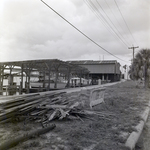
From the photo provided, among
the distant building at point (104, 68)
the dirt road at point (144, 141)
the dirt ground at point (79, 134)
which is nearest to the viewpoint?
the dirt ground at point (79, 134)

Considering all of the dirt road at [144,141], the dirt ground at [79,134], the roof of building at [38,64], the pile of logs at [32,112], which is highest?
the roof of building at [38,64]

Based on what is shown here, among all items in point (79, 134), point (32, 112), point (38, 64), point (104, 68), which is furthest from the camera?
point (104, 68)

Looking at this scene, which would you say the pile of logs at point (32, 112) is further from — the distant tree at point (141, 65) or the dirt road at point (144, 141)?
the distant tree at point (141, 65)

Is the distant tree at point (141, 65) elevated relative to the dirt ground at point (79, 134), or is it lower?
elevated

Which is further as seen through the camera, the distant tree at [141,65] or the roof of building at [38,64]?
the distant tree at [141,65]

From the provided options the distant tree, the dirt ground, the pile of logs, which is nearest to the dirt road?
the dirt ground

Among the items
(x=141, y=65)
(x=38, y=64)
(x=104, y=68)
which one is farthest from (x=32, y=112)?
(x=104, y=68)

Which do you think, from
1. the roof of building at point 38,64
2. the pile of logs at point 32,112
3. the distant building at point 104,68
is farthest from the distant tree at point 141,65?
the pile of logs at point 32,112

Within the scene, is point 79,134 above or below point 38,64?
below

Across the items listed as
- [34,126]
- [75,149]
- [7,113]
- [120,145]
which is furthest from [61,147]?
[7,113]

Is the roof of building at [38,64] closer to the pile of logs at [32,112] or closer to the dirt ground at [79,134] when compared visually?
the pile of logs at [32,112]

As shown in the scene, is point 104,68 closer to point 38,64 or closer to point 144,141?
point 38,64

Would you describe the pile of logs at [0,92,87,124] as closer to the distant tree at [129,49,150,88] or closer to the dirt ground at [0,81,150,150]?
the dirt ground at [0,81,150,150]

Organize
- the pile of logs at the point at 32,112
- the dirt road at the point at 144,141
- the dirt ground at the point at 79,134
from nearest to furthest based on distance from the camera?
the dirt ground at the point at 79,134, the dirt road at the point at 144,141, the pile of logs at the point at 32,112
